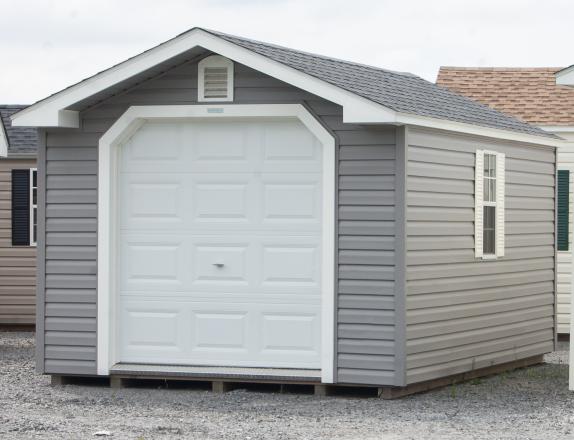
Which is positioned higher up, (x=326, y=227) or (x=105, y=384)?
(x=326, y=227)

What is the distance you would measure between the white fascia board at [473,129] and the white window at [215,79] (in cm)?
174

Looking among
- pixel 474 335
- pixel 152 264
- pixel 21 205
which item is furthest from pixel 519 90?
pixel 152 264

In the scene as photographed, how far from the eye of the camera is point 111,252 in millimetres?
13359

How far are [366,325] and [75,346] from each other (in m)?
2.87

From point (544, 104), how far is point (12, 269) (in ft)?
25.9

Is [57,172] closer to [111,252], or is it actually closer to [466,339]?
[111,252]

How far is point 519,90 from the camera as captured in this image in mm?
20156

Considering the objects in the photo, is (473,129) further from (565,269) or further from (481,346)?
(565,269)

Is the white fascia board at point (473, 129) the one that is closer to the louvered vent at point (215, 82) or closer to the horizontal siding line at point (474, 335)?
the louvered vent at point (215, 82)

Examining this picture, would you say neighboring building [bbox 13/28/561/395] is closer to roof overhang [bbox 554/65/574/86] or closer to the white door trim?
the white door trim

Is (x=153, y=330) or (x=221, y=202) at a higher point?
(x=221, y=202)

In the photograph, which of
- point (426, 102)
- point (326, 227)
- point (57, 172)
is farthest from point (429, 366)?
point (57, 172)

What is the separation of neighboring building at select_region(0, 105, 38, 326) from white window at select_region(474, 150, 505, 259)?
7.66 meters

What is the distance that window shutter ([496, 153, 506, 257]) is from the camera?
14602 mm
